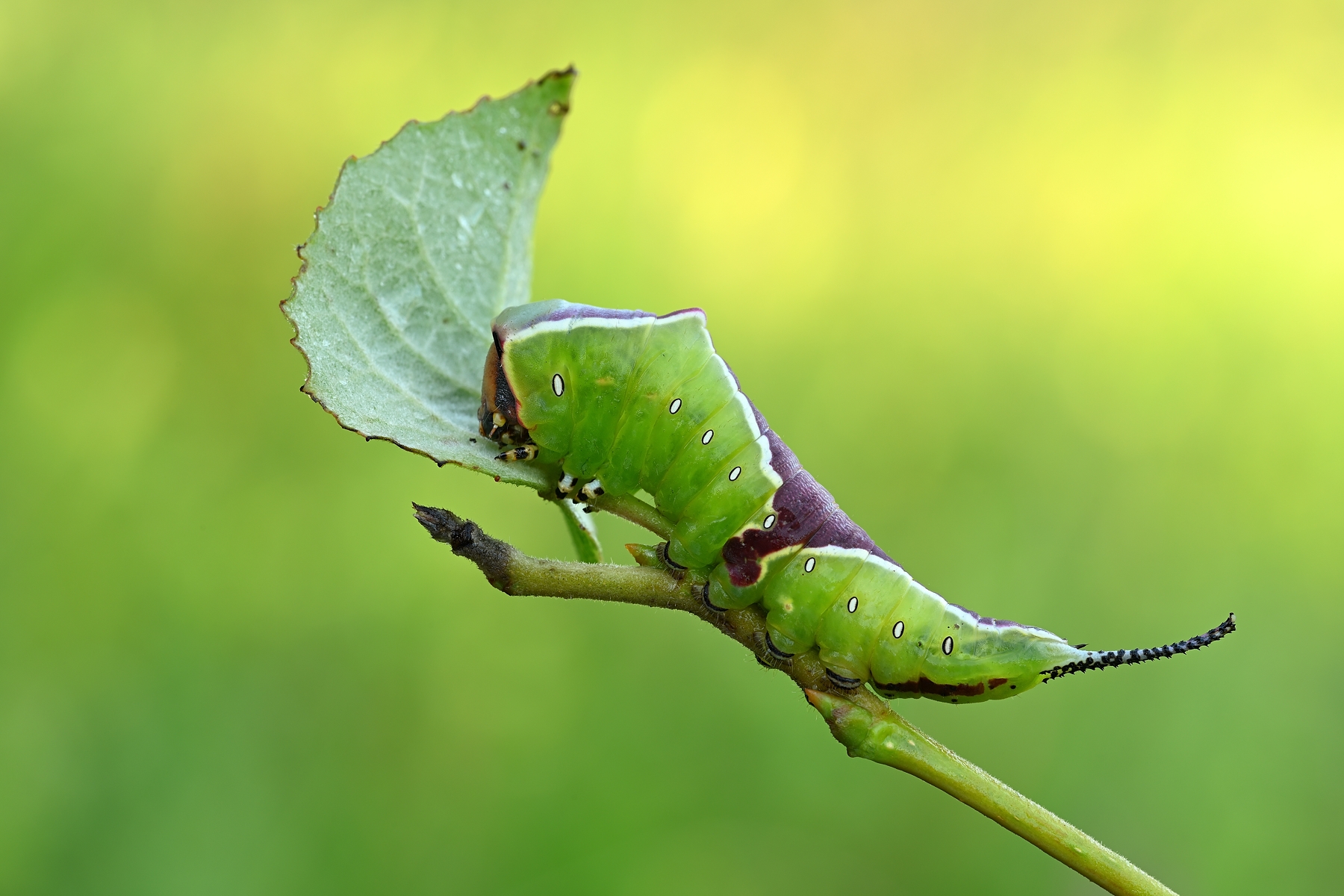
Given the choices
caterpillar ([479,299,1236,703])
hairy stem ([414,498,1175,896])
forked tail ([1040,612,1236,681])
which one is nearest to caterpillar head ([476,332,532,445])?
caterpillar ([479,299,1236,703])

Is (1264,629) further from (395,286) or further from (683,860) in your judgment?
(395,286)

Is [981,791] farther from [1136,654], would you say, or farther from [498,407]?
[498,407]

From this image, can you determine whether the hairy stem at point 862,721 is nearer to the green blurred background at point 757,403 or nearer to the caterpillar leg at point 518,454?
the caterpillar leg at point 518,454

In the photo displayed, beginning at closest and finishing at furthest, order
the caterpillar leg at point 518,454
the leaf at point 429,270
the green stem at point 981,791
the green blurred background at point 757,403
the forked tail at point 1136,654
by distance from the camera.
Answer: the green stem at point 981,791, the forked tail at point 1136,654, the leaf at point 429,270, the caterpillar leg at point 518,454, the green blurred background at point 757,403

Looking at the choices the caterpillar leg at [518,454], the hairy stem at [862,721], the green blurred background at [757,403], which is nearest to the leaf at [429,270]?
the caterpillar leg at [518,454]

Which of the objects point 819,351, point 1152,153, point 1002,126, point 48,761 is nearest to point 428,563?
point 48,761

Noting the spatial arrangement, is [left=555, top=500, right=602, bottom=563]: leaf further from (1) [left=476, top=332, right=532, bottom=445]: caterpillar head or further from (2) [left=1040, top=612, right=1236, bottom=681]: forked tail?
(2) [left=1040, top=612, right=1236, bottom=681]: forked tail

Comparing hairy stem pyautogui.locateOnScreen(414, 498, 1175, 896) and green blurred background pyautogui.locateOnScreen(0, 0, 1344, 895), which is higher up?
green blurred background pyautogui.locateOnScreen(0, 0, 1344, 895)
